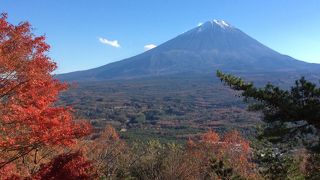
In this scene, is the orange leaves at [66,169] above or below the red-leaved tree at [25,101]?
below

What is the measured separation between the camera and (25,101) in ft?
48.8

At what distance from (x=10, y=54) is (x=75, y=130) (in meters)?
3.32

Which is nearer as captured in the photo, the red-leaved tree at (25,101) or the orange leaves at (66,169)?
the red-leaved tree at (25,101)

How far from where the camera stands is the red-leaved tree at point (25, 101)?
46.2ft

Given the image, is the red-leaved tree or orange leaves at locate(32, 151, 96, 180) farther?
orange leaves at locate(32, 151, 96, 180)

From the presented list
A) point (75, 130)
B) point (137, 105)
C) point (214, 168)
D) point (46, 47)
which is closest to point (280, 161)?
point (214, 168)

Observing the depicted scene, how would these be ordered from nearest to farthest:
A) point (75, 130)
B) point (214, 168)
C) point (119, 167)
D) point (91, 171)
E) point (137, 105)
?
1. point (75, 130)
2. point (91, 171)
3. point (214, 168)
4. point (119, 167)
5. point (137, 105)

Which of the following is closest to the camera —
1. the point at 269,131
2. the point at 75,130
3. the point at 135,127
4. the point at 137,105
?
the point at 269,131

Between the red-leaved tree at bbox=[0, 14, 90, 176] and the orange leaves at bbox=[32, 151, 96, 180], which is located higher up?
the red-leaved tree at bbox=[0, 14, 90, 176]

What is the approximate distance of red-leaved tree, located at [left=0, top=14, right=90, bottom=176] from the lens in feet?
46.2

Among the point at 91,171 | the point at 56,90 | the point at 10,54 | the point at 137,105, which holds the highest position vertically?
the point at 10,54

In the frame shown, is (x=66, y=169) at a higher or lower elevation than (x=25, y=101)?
lower

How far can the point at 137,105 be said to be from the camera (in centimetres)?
19025

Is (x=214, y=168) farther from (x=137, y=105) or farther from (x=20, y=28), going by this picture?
(x=137, y=105)
